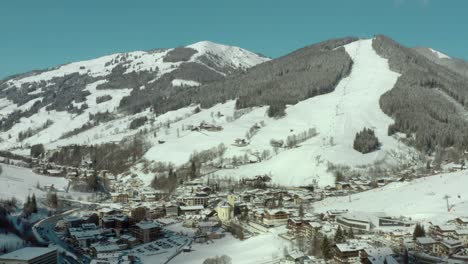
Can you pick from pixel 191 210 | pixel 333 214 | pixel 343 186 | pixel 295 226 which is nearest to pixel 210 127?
pixel 343 186

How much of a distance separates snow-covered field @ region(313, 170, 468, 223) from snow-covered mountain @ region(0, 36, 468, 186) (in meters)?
13.3

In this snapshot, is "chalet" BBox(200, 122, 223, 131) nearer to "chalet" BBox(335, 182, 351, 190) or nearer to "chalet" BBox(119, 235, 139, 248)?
"chalet" BBox(335, 182, 351, 190)

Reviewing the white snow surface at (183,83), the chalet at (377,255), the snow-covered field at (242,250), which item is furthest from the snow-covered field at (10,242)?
the white snow surface at (183,83)

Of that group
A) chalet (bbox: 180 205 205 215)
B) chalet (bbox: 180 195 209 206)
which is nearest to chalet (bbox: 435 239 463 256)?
chalet (bbox: 180 205 205 215)

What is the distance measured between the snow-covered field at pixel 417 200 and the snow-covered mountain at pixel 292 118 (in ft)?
43.7

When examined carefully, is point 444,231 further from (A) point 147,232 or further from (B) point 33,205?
(B) point 33,205

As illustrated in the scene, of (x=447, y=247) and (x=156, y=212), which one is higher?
(x=156, y=212)

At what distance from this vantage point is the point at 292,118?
111 m

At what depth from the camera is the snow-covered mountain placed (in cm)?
8819

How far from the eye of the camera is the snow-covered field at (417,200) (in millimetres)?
52094

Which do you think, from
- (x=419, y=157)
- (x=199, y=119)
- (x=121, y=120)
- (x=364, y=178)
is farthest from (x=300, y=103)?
(x=121, y=120)

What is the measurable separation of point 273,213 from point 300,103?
68.8 meters

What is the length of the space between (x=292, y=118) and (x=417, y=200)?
2156 inches

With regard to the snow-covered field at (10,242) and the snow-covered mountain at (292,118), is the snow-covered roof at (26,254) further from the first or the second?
the snow-covered mountain at (292,118)
